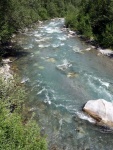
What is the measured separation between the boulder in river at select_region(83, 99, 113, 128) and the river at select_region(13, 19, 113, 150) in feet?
1.81

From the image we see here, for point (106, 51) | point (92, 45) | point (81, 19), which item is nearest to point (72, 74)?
point (106, 51)

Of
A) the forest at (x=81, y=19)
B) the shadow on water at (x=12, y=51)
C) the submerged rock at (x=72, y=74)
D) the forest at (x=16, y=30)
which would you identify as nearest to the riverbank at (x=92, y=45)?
the forest at (x=16, y=30)

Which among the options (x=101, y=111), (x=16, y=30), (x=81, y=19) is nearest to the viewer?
(x=101, y=111)

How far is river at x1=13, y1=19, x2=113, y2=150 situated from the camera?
16.6 metres

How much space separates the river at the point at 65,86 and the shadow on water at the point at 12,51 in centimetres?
89

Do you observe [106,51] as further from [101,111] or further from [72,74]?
[101,111]

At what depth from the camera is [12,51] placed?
32.1 metres

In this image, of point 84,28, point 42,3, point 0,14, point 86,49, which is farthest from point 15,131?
point 42,3

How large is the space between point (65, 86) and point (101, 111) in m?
5.87

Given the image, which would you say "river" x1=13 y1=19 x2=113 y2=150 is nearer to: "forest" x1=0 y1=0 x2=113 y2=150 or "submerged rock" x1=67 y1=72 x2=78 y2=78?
"submerged rock" x1=67 y1=72 x2=78 y2=78

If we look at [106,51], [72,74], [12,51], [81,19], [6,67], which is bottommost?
[106,51]

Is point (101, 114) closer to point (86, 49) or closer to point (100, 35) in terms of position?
point (86, 49)

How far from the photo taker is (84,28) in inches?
1668

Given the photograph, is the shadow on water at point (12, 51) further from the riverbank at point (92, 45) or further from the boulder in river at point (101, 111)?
the boulder in river at point (101, 111)
